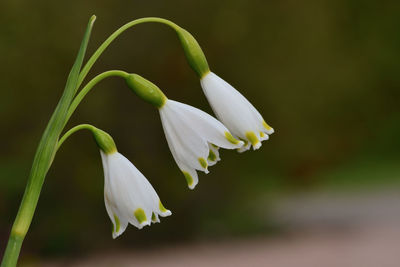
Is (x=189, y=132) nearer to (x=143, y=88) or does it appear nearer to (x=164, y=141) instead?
(x=143, y=88)

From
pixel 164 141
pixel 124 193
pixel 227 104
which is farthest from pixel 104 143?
pixel 164 141

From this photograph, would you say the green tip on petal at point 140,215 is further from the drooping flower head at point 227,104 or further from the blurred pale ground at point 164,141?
the blurred pale ground at point 164,141

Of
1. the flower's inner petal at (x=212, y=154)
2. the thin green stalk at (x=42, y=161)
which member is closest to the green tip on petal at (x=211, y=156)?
the flower's inner petal at (x=212, y=154)

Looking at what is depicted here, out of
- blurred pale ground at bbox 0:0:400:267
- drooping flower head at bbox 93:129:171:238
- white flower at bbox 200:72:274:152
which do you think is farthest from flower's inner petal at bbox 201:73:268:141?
blurred pale ground at bbox 0:0:400:267

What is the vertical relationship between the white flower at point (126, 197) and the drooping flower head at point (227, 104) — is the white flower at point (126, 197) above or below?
below

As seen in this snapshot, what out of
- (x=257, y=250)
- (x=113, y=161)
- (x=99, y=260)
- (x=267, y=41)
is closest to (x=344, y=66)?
(x=267, y=41)

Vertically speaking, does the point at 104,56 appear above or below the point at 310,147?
below

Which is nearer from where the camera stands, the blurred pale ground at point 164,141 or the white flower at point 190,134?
the white flower at point 190,134

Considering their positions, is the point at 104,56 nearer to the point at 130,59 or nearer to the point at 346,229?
the point at 130,59
